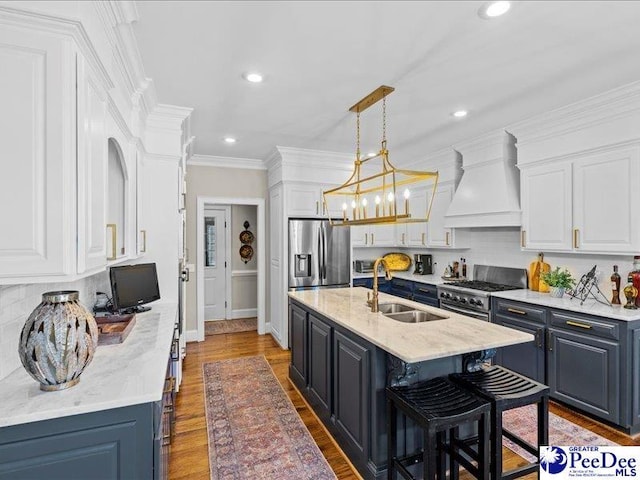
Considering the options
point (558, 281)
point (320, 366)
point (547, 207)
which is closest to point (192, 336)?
point (320, 366)

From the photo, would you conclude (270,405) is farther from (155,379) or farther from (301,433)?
(155,379)

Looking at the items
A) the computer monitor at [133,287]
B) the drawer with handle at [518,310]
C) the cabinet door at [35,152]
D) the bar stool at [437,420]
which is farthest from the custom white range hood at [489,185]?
the cabinet door at [35,152]

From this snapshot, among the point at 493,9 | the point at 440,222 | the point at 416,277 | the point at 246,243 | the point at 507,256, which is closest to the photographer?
the point at 493,9

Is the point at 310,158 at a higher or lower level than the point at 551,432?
higher

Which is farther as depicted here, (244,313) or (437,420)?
(244,313)

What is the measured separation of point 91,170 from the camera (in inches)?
58.8

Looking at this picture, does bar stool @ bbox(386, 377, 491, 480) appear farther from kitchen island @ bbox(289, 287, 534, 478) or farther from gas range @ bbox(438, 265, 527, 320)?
gas range @ bbox(438, 265, 527, 320)

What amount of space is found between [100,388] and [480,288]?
12.1ft

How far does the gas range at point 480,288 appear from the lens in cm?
378

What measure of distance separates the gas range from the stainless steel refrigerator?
1.41 meters

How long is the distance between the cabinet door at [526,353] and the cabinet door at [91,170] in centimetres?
341

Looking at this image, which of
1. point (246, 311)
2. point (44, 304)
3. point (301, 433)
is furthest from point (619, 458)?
point (246, 311)

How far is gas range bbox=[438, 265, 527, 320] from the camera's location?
149 inches

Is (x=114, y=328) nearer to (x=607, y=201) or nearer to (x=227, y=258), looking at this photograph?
(x=607, y=201)
